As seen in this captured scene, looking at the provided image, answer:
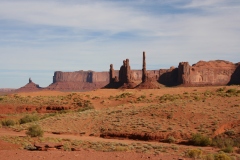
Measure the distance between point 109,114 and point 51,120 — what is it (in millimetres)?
5847

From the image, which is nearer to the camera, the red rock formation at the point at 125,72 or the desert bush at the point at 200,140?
the desert bush at the point at 200,140

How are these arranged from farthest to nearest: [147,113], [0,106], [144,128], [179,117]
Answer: [0,106] → [147,113] → [179,117] → [144,128]

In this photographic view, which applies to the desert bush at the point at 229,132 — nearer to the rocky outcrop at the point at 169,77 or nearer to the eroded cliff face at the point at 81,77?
the rocky outcrop at the point at 169,77

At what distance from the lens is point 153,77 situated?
109 meters

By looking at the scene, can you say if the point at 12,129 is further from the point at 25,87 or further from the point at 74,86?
the point at 74,86

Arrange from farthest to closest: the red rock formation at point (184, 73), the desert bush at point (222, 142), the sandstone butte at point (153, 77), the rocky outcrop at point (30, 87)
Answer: the rocky outcrop at point (30, 87) → the red rock formation at point (184, 73) → the sandstone butte at point (153, 77) → the desert bush at point (222, 142)

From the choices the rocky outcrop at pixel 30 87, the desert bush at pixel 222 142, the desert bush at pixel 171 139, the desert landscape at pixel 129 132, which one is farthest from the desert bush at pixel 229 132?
the rocky outcrop at pixel 30 87

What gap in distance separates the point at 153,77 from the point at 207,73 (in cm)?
2256

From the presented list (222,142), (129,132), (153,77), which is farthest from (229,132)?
(153,77)

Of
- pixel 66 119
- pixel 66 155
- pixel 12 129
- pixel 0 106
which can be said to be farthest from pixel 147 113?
pixel 0 106

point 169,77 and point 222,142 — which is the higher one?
point 169,77

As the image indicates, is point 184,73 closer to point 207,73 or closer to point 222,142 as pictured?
point 207,73

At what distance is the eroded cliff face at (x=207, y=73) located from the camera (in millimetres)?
99175

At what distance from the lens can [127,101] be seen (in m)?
49.2
